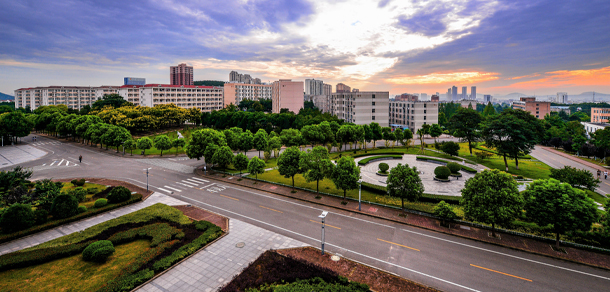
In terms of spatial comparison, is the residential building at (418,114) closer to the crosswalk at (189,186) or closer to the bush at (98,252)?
the crosswalk at (189,186)

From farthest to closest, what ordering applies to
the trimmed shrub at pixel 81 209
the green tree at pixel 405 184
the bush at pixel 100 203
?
1. the bush at pixel 100 203
2. the trimmed shrub at pixel 81 209
3. the green tree at pixel 405 184

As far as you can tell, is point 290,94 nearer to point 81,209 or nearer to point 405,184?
point 81,209

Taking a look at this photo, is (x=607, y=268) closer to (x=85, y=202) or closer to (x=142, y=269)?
(x=142, y=269)

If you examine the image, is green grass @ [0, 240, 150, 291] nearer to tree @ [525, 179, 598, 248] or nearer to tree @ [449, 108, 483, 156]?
tree @ [525, 179, 598, 248]

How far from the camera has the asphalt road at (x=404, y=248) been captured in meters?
17.7

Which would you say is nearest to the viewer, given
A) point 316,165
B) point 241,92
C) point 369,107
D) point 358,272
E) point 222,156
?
point 358,272

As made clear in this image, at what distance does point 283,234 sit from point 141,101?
125688 mm

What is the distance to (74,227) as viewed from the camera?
2533 cm

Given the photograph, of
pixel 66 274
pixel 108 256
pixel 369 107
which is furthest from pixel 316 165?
pixel 369 107

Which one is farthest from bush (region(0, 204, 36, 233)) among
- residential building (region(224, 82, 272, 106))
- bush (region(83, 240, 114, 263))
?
residential building (region(224, 82, 272, 106))

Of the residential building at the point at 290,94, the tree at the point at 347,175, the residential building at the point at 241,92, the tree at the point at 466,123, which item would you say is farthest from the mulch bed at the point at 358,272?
the residential building at the point at 241,92

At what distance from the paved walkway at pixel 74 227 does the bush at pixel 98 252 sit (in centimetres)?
697

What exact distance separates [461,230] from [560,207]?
720 cm

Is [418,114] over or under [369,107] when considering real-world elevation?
under
